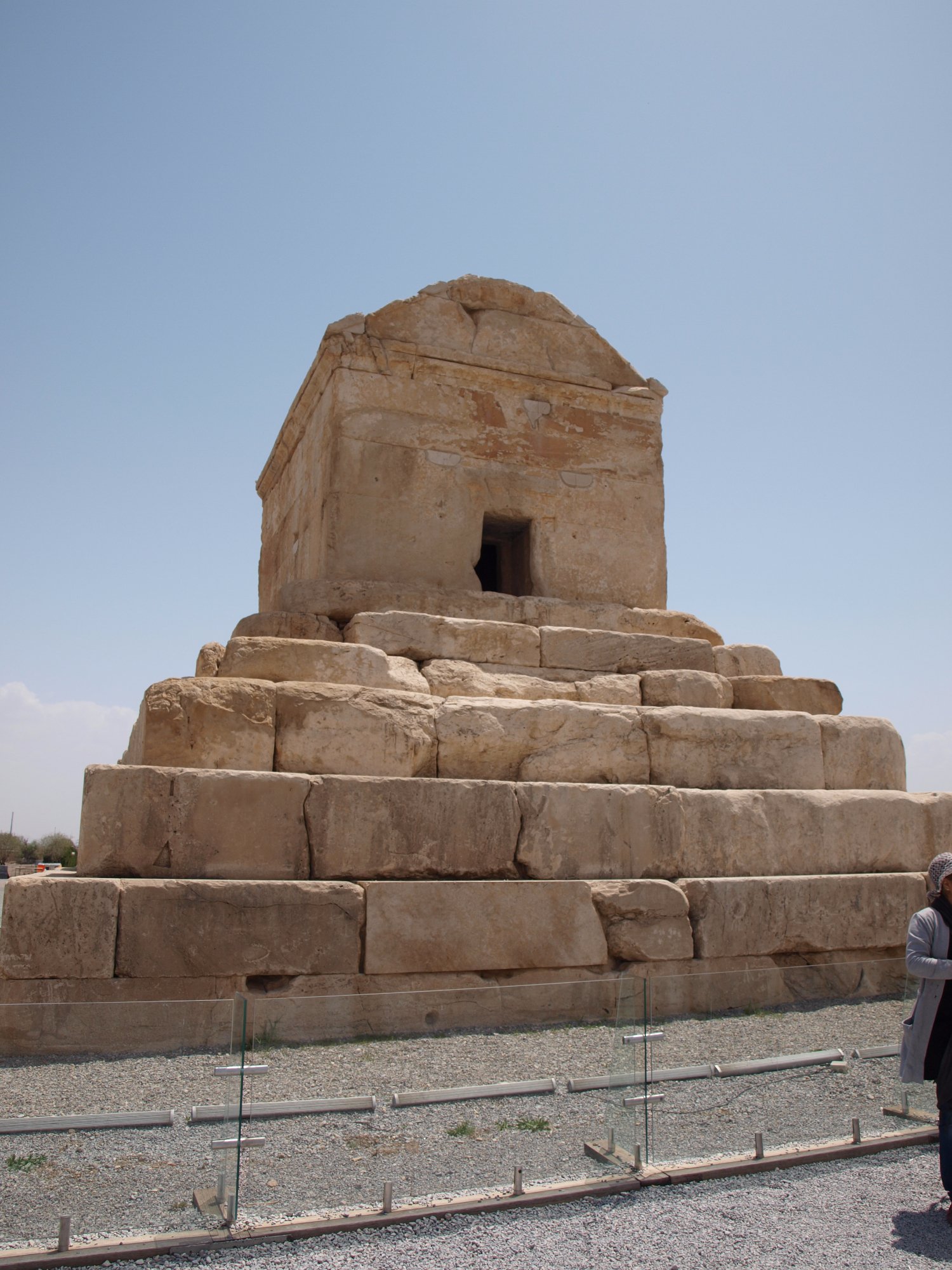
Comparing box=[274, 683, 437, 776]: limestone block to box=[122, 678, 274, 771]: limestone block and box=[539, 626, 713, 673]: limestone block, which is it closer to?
box=[122, 678, 274, 771]: limestone block

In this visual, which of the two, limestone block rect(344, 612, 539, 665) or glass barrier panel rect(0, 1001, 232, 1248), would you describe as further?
limestone block rect(344, 612, 539, 665)

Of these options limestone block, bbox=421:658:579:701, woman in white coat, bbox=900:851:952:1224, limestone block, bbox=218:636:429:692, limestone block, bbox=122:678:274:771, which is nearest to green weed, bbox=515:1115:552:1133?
woman in white coat, bbox=900:851:952:1224

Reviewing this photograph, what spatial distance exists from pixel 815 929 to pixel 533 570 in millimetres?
3134

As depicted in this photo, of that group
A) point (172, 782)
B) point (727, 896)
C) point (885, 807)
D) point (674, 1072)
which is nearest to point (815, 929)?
point (727, 896)

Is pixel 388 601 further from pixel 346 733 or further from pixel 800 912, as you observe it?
pixel 800 912

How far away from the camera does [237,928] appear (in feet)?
15.6

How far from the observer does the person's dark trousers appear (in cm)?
321

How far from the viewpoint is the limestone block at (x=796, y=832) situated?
588 centimetres

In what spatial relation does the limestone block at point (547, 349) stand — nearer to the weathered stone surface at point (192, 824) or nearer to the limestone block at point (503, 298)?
the limestone block at point (503, 298)

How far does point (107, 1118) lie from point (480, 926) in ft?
7.50

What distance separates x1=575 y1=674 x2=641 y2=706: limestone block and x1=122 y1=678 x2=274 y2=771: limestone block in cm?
207

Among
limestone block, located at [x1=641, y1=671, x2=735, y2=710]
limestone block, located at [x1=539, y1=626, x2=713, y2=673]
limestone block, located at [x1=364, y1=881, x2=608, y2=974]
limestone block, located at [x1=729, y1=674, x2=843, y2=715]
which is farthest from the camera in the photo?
limestone block, located at [x1=729, y1=674, x2=843, y2=715]

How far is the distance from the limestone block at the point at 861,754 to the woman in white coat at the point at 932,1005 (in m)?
3.20

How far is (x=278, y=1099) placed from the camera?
3.18 m
